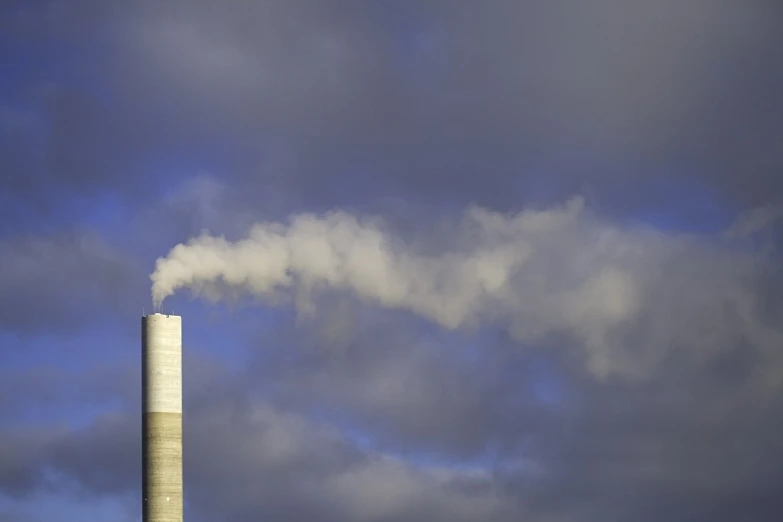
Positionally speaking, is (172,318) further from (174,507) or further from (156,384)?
(174,507)

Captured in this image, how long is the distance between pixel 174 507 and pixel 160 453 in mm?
3569

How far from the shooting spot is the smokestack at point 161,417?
125500 millimetres

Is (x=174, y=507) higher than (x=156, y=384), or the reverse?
(x=156, y=384)

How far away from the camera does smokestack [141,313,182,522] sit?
412 ft

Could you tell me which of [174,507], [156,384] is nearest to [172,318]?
[156,384]

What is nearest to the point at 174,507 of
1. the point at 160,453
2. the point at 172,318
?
the point at 160,453

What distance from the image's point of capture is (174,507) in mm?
125438

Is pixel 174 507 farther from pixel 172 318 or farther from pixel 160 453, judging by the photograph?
pixel 172 318

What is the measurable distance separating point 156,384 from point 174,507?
Result: 26.4 ft

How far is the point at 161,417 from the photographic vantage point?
126812mm

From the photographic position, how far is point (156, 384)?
127312mm

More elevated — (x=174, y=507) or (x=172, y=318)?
(x=172, y=318)

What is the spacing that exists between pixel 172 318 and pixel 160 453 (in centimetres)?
913
